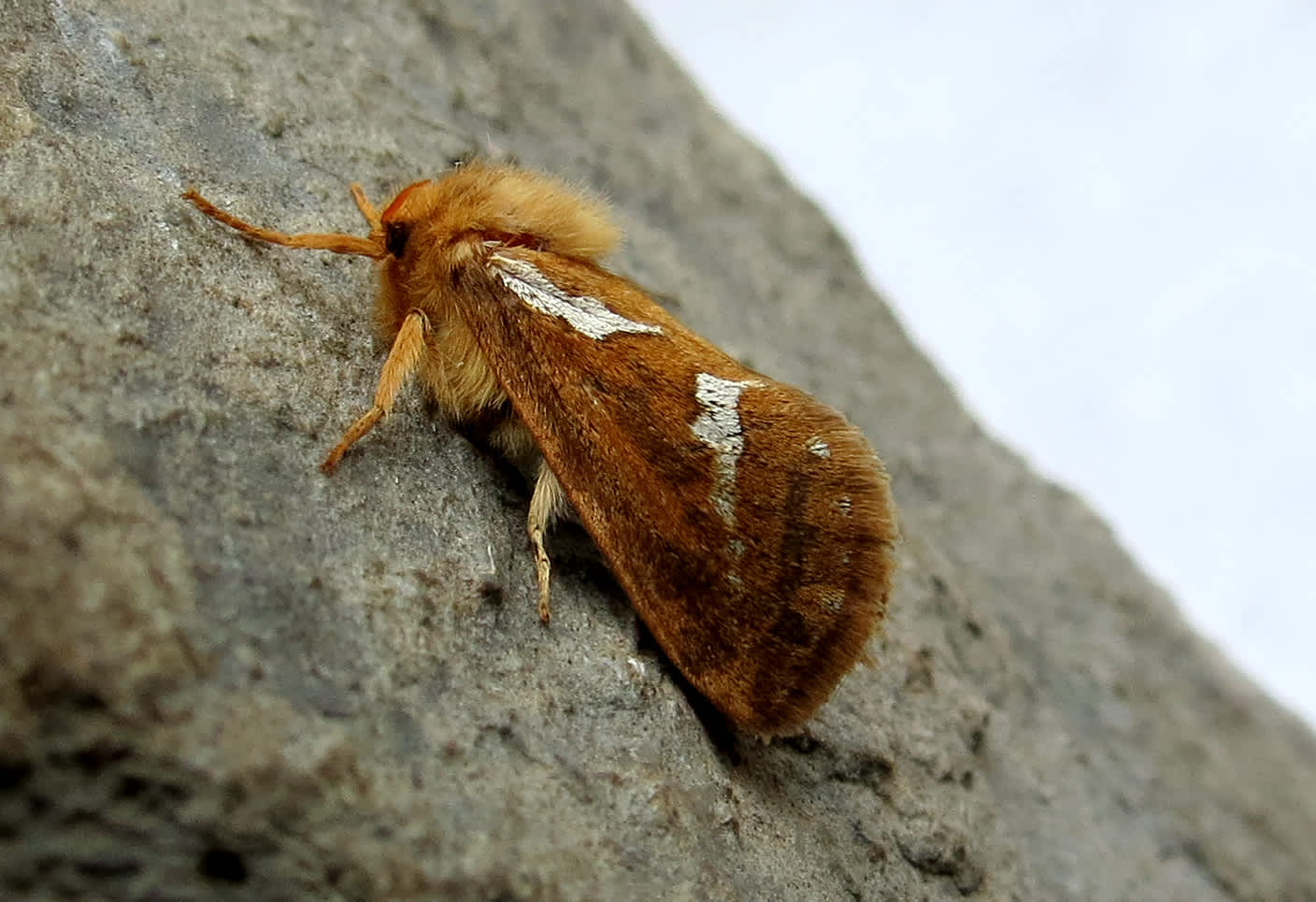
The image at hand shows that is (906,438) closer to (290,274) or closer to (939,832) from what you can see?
(939,832)

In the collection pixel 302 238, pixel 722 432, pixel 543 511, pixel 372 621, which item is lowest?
pixel 372 621

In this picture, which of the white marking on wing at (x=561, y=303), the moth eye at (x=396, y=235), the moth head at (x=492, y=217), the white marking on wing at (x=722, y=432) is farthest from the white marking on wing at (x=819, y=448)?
the moth eye at (x=396, y=235)

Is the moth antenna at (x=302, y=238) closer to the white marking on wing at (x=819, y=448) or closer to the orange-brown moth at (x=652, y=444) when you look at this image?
the orange-brown moth at (x=652, y=444)

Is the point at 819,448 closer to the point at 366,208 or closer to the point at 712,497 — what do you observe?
the point at 712,497

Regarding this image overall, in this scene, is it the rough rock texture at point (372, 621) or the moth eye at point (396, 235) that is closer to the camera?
the rough rock texture at point (372, 621)

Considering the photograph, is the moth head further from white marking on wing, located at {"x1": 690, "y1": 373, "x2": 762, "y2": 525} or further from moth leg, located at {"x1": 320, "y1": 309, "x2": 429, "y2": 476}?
white marking on wing, located at {"x1": 690, "y1": 373, "x2": 762, "y2": 525}

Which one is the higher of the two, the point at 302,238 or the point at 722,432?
the point at 722,432

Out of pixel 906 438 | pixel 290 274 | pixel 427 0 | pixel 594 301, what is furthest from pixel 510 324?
pixel 906 438

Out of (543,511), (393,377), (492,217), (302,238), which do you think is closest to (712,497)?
(543,511)
